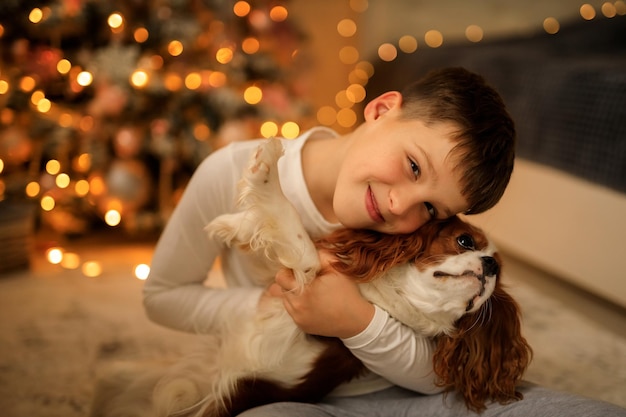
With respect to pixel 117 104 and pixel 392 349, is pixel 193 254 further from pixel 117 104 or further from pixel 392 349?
pixel 117 104

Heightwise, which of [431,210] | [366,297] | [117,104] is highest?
[117,104]

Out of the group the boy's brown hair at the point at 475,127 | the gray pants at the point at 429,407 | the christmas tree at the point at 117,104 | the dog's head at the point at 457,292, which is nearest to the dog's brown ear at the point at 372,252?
the dog's head at the point at 457,292

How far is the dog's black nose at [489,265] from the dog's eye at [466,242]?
1.3 inches

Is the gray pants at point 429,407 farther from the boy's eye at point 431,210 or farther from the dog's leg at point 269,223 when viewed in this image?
the boy's eye at point 431,210

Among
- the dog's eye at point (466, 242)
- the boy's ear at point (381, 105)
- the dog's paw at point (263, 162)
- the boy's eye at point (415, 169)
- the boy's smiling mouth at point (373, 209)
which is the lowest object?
the dog's eye at point (466, 242)

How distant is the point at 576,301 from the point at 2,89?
2048 mm

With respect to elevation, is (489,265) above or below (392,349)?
above

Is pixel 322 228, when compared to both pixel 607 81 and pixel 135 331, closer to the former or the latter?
pixel 135 331

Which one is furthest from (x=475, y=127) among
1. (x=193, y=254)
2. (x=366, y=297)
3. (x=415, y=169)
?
(x=193, y=254)

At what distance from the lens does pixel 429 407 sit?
1.08 m

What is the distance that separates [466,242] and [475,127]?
19cm

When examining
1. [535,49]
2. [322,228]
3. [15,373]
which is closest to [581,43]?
[535,49]

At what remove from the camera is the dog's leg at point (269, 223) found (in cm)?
94

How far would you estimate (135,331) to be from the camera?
5.35ft
